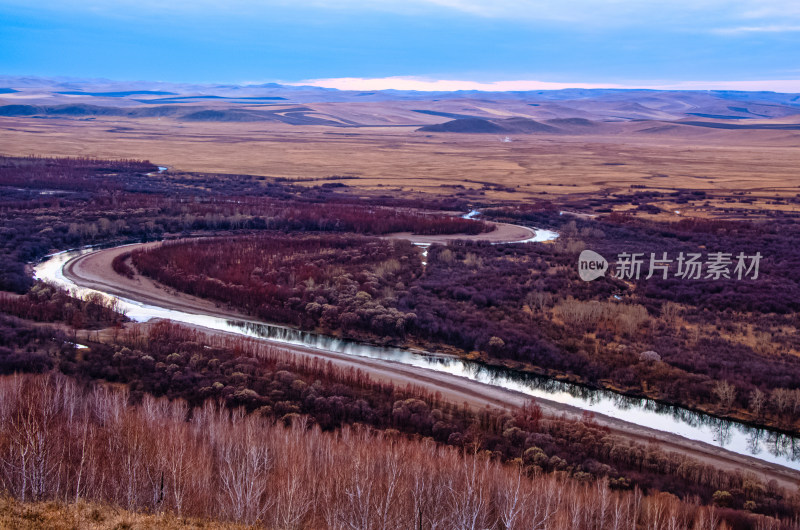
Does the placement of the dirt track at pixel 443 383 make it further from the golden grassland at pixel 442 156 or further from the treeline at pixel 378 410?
the golden grassland at pixel 442 156

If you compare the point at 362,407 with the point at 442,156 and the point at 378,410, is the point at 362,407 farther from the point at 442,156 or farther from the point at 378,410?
the point at 442,156

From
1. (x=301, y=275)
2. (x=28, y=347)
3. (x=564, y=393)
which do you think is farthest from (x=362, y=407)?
(x=301, y=275)

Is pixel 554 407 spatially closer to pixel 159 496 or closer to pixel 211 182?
pixel 159 496

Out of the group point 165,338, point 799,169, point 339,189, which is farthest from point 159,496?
point 799,169

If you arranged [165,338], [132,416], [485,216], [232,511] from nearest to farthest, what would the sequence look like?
[232,511]
[132,416]
[165,338]
[485,216]

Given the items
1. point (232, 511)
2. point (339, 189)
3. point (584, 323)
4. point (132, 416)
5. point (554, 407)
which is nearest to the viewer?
point (232, 511)

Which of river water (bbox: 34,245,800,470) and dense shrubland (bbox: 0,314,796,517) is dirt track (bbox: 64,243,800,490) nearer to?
river water (bbox: 34,245,800,470)
